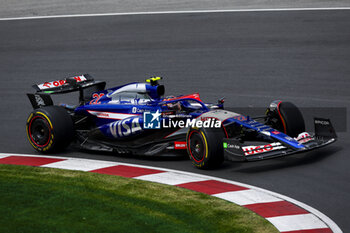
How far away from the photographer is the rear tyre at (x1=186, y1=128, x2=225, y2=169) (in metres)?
12.1

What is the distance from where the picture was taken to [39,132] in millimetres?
14141

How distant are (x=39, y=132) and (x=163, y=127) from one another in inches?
110

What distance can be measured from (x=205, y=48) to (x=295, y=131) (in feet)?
28.4

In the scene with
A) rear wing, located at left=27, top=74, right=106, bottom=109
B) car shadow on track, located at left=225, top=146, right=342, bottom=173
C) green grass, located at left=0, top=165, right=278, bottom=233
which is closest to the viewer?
green grass, located at left=0, top=165, right=278, bottom=233

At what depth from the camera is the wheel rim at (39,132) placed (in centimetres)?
1391

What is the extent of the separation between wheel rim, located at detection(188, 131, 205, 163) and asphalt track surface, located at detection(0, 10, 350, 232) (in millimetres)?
294

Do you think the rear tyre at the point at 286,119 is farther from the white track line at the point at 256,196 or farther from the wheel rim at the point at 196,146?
the white track line at the point at 256,196

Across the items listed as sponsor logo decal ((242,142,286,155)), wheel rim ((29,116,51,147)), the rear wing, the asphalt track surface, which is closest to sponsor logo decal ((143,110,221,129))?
the asphalt track surface

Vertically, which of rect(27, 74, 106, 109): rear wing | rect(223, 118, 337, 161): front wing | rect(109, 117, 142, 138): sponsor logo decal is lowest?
rect(223, 118, 337, 161): front wing

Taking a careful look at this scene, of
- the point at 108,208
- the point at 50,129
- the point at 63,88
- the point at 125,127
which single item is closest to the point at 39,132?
the point at 50,129

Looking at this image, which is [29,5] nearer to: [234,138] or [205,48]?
[205,48]

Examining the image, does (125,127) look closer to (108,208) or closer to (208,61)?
(108,208)

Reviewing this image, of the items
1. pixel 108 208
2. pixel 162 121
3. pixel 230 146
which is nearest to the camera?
pixel 108 208

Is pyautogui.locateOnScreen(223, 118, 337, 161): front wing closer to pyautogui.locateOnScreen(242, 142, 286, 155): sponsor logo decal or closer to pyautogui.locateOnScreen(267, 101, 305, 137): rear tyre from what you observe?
pyautogui.locateOnScreen(242, 142, 286, 155): sponsor logo decal
